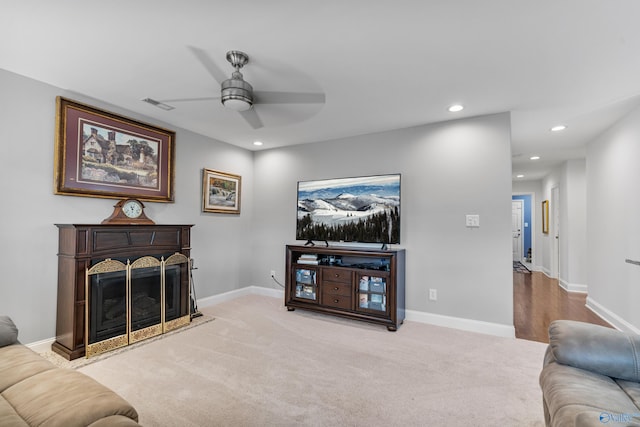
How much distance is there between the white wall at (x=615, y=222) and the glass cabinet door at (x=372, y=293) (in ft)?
7.83

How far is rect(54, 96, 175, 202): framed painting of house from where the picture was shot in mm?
2758

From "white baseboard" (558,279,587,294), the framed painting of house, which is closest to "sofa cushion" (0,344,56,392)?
the framed painting of house

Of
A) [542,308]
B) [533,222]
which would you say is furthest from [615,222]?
[533,222]

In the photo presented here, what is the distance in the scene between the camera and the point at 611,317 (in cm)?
352

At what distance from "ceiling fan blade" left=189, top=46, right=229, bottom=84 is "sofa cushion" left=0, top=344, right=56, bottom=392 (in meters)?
2.00

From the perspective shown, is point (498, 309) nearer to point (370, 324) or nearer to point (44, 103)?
point (370, 324)

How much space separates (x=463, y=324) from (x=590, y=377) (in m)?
2.10

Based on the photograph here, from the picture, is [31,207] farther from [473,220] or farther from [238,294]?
[473,220]

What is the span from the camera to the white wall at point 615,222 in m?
3.02

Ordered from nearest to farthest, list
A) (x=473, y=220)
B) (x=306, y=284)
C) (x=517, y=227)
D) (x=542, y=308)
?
(x=473, y=220) → (x=306, y=284) → (x=542, y=308) → (x=517, y=227)

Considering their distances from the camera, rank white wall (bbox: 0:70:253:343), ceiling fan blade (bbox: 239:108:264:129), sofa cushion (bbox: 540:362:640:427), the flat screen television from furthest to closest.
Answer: the flat screen television, ceiling fan blade (bbox: 239:108:264:129), white wall (bbox: 0:70:253:343), sofa cushion (bbox: 540:362:640:427)

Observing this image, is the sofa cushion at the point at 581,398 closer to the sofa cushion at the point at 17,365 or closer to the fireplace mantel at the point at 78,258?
the sofa cushion at the point at 17,365

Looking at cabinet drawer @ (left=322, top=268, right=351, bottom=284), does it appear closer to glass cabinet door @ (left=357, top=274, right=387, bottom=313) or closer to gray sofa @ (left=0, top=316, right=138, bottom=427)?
glass cabinet door @ (left=357, top=274, right=387, bottom=313)

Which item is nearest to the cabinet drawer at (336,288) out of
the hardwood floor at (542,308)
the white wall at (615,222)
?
the hardwood floor at (542,308)
